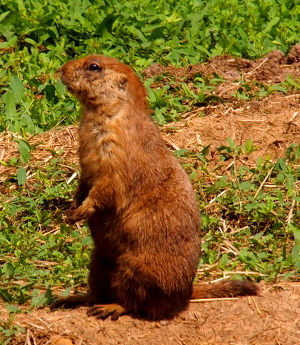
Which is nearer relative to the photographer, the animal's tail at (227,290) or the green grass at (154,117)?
the animal's tail at (227,290)

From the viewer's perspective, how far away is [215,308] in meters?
5.44

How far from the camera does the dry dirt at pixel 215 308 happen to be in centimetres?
502

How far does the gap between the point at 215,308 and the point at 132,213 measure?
0.88 m

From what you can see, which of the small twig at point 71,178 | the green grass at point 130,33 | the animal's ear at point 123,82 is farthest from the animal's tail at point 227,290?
the green grass at point 130,33

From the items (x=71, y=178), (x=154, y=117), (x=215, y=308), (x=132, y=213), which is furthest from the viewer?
(x=154, y=117)

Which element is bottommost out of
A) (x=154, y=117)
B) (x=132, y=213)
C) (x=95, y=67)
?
(x=154, y=117)

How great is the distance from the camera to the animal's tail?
5473 mm

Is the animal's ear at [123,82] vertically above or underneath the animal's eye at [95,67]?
underneath

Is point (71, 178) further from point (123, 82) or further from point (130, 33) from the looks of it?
point (130, 33)

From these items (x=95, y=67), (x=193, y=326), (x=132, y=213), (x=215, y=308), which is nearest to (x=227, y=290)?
(x=215, y=308)

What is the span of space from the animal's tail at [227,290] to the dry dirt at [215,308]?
0.16 ft

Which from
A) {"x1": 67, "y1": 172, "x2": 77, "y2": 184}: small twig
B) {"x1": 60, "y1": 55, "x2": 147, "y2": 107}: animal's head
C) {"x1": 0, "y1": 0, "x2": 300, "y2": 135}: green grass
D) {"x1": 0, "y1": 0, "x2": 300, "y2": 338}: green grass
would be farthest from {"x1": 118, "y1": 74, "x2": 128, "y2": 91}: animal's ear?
{"x1": 0, "y1": 0, "x2": 300, "y2": 135}: green grass

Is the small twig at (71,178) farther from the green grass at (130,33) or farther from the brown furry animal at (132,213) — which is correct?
the brown furry animal at (132,213)

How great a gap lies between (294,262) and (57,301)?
182 centimetres
